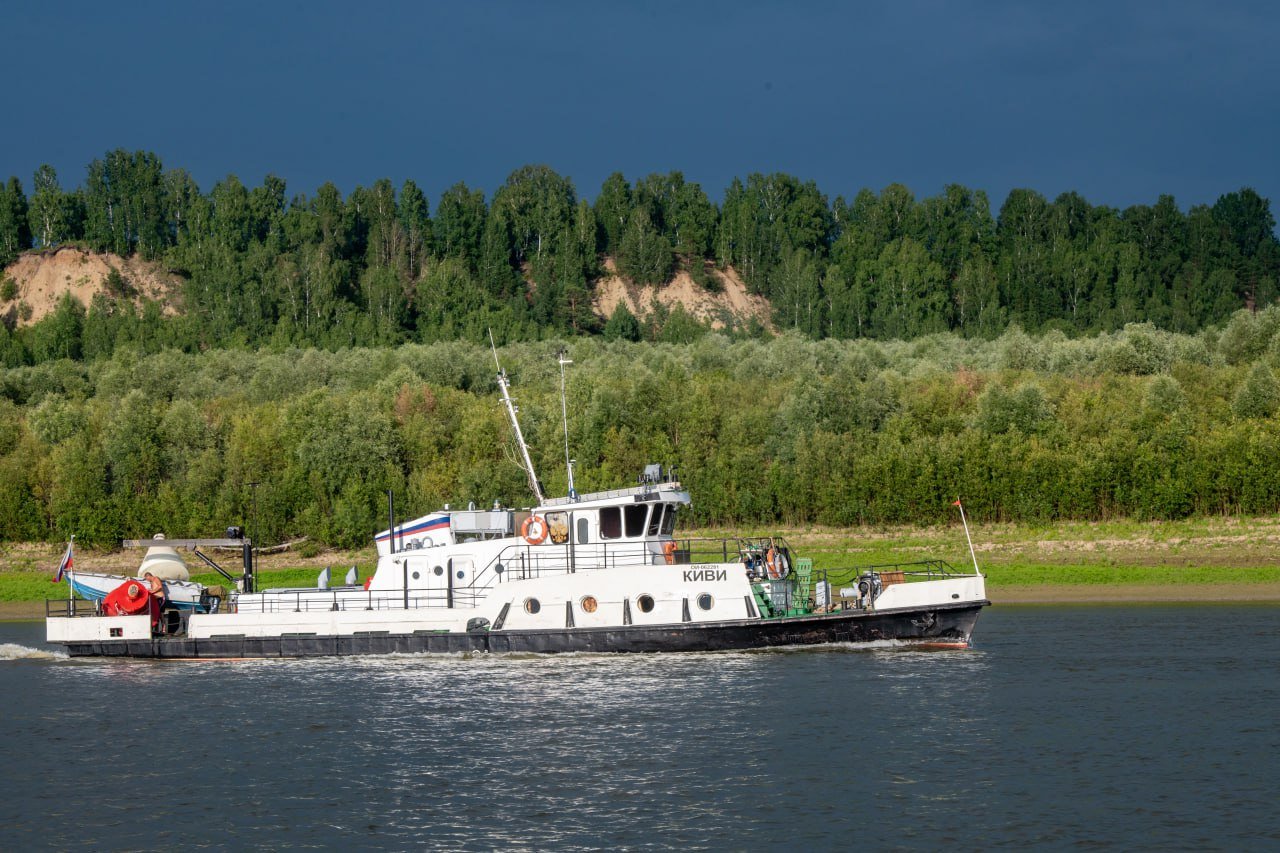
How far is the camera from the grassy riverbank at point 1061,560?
54750 millimetres

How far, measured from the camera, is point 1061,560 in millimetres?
59938

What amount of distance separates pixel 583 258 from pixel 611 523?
11394cm

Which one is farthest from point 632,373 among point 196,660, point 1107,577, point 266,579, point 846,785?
point 846,785

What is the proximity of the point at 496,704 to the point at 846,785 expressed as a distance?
37.3 ft

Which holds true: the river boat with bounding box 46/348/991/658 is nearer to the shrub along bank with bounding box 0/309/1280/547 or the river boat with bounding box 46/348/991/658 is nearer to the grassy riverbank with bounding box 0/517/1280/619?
the grassy riverbank with bounding box 0/517/1280/619

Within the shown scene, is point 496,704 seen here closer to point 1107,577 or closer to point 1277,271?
point 1107,577

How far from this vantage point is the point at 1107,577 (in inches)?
2240

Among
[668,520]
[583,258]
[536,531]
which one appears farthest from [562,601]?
[583,258]

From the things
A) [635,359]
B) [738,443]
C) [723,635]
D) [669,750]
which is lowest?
[669,750]

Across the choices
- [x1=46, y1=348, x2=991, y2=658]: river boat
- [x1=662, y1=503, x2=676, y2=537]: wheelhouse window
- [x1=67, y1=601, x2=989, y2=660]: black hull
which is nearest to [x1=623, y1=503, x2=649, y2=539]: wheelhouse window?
[x1=46, y1=348, x2=991, y2=658]: river boat

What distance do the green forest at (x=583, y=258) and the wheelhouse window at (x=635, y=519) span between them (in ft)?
273

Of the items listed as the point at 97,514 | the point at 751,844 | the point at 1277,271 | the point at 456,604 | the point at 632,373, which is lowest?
the point at 751,844

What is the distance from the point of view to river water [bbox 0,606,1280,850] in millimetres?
22062

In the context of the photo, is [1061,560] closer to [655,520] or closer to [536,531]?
[655,520]
